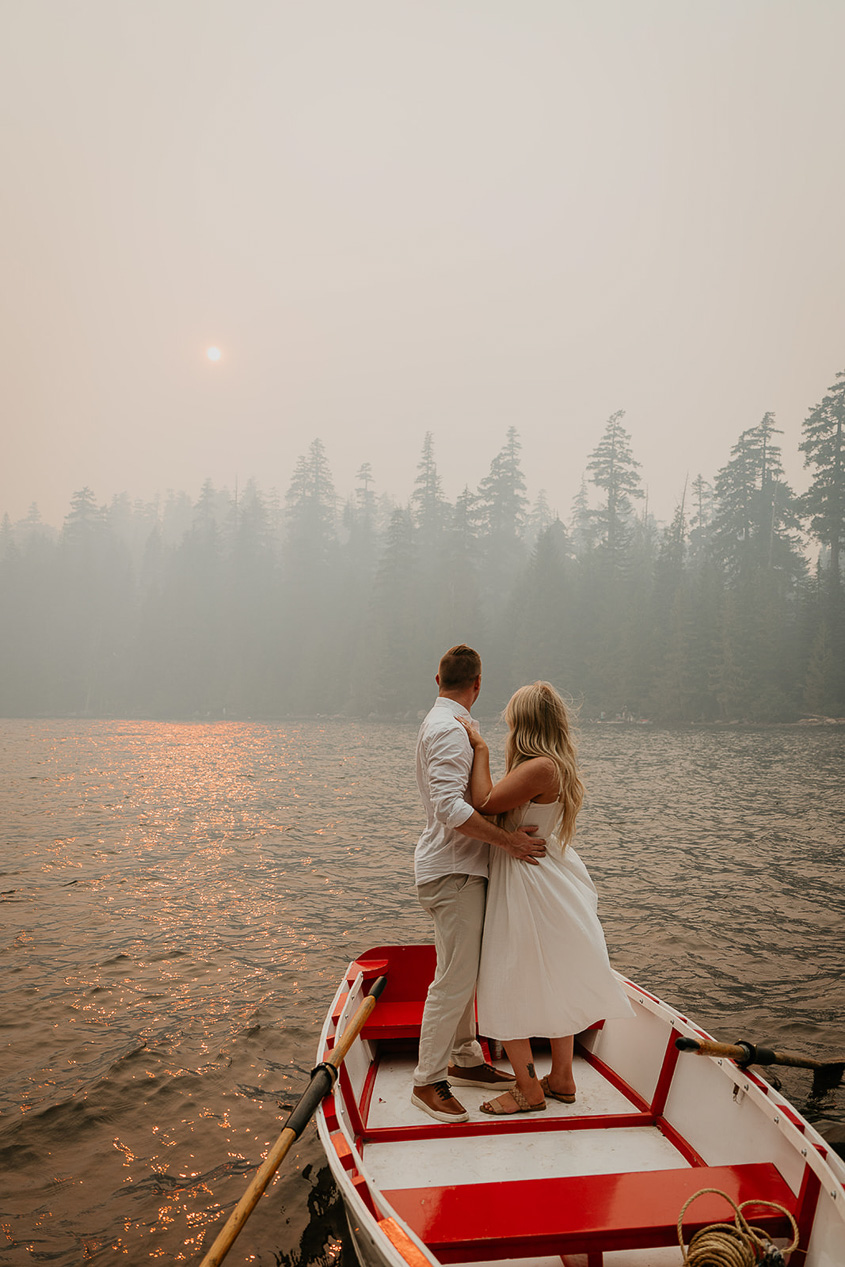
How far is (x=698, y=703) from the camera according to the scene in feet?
218

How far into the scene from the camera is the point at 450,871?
4336 millimetres

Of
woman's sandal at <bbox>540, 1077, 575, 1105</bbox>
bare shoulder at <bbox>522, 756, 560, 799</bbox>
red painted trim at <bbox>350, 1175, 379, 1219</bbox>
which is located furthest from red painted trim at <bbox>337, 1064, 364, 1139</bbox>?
bare shoulder at <bbox>522, 756, 560, 799</bbox>

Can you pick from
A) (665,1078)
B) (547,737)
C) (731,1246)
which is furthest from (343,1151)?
(547,737)

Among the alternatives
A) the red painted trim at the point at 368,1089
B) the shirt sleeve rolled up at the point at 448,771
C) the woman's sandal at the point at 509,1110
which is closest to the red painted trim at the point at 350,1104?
the red painted trim at the point at 368,1089

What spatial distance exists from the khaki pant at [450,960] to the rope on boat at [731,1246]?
145 centimetres

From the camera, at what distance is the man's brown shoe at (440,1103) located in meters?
4.39

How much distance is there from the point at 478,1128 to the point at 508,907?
1.22 metres

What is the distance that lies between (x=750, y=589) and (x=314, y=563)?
5072 cm

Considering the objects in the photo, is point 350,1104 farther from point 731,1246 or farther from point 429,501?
point 429,501

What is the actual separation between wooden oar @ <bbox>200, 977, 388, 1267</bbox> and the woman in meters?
0.78

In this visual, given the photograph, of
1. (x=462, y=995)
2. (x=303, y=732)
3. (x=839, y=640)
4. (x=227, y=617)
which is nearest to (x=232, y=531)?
(x=227, y=617)

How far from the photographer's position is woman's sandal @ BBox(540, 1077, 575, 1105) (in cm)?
466

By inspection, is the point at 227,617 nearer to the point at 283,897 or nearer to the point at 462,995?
the point at 283,897

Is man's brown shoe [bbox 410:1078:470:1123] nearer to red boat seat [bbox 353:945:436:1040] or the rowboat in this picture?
the rowboat
